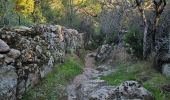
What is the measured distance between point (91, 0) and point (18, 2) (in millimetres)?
28109

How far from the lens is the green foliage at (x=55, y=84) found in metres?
14.3

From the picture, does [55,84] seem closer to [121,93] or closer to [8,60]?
[8,60]

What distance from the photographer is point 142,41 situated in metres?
21.4

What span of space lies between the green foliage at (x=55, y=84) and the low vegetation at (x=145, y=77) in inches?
87.7

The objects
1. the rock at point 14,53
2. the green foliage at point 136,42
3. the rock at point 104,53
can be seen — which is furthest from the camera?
the rock at point 104,53

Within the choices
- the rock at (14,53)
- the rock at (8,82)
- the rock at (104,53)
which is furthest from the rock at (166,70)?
the rock at (104,53)

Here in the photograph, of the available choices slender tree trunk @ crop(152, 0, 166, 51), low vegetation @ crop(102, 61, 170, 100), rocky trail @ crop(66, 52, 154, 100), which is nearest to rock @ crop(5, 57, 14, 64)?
rocky trail @ crop(66, 52, 154, 100)

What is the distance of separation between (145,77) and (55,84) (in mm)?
Answer: 4510

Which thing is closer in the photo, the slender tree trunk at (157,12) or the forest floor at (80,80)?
the forest floor at (80,80)

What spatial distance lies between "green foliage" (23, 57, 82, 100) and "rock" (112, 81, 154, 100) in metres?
3.00

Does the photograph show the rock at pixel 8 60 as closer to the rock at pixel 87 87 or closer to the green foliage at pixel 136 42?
the rock at pixel 87 87

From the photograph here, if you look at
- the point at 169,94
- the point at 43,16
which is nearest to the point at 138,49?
the point at 169,94

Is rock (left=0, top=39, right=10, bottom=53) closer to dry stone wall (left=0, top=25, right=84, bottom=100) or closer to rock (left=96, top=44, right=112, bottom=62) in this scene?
dry stone wall (left=0, top=25, right=84, bottom=100)

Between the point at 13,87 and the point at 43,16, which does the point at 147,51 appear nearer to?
the point at 13,87
